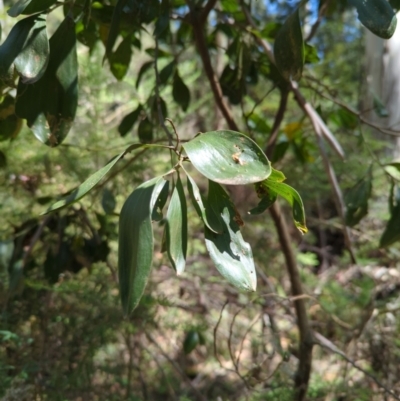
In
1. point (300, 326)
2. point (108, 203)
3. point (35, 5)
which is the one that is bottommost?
point (300, 326)

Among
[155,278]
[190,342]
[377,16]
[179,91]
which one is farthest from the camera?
[155,278]

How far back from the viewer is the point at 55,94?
67 centimetres

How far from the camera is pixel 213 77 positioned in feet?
3.16

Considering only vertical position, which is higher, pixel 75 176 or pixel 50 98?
pixel 50 98

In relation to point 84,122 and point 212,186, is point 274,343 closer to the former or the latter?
point 212,186

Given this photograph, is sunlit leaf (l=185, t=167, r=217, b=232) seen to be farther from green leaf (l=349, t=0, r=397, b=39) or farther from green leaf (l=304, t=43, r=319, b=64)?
green leaf (l=304, t=43, r=319, b=64)

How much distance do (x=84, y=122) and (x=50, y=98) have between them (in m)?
0.90

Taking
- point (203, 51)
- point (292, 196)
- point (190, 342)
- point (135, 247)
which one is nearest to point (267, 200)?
point (292, 196)

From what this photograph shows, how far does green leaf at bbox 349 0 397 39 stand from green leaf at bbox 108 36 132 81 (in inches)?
17.3

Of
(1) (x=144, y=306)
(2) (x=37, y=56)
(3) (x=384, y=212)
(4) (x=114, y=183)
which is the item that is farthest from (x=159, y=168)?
(2) (x=37, y=56)

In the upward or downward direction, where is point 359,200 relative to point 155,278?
upward

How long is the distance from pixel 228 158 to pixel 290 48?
0.88 feet

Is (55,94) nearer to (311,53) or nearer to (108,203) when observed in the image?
(108,203)

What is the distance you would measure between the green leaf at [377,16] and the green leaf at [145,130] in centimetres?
51
